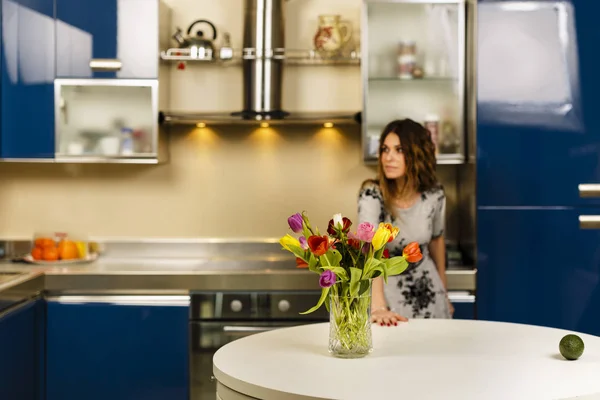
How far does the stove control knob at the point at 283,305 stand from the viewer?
3.64 m

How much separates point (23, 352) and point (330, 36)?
6.29ft

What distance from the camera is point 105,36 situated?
388 centimetres

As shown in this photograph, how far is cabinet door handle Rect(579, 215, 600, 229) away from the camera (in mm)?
3588

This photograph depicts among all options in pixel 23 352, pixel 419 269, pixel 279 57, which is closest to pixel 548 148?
pixel 419 269

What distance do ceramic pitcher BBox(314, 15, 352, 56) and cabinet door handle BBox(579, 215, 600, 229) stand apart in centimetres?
132

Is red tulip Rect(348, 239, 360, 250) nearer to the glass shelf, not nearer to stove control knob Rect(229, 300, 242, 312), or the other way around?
stove control knob Rect(229, 300, 242, 312)

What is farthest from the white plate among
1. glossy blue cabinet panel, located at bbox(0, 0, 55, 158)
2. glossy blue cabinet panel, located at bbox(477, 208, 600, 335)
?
glossy blue cabinet panel, located at bbox(477, 208, 600, 335)

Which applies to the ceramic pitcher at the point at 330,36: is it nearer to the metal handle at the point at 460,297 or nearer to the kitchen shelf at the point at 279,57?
the kitchen shelf at the point at 279,57

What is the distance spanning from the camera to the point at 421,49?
3.90 metres

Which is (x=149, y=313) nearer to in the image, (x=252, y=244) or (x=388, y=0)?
(x=252, y=244)

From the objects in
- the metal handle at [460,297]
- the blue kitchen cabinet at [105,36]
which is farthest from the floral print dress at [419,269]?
the blue kitchen cabinet at [105,36]

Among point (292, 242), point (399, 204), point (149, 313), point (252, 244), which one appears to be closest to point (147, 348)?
point (149, 313)

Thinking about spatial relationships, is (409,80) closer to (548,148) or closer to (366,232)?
(548,148)

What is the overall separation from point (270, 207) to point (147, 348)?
1000 millimetres
